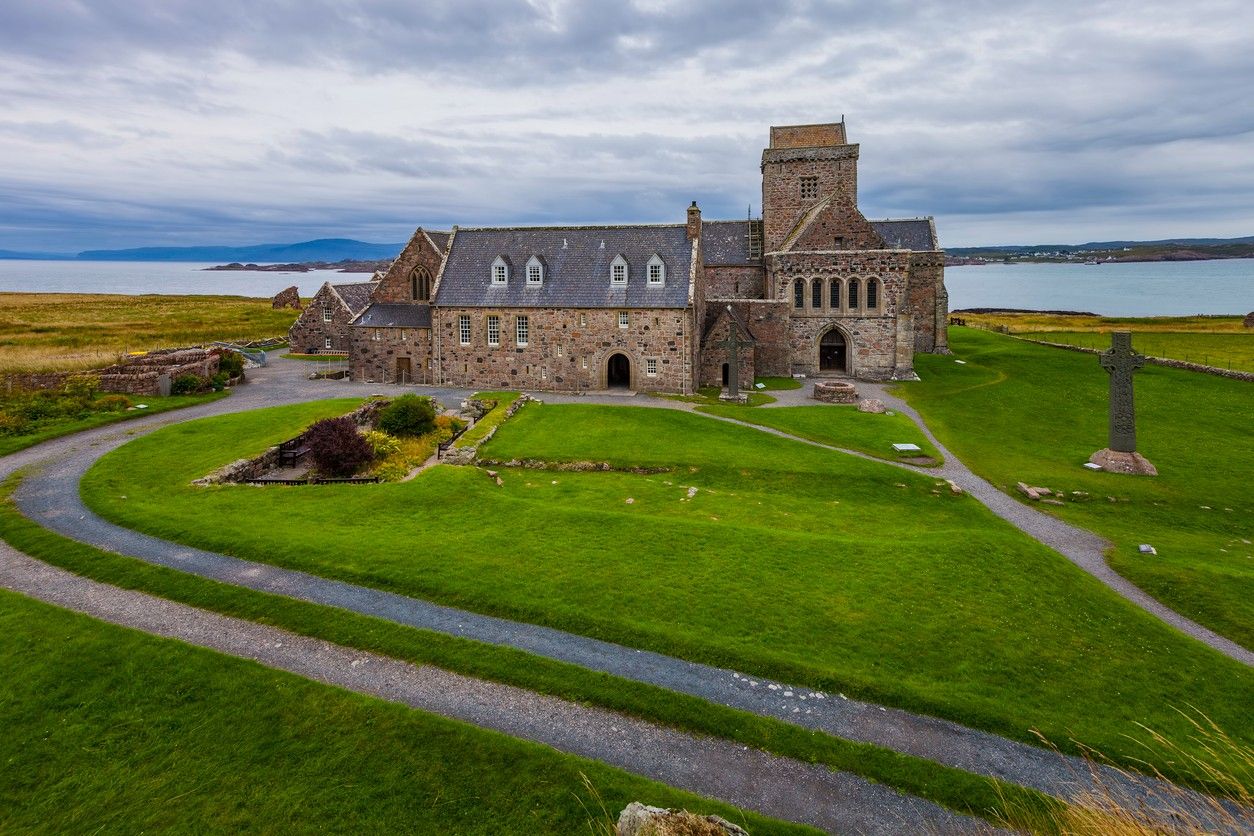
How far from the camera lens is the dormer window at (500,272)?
46656mm

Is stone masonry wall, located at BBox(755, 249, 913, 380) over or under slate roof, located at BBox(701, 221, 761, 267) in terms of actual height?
under

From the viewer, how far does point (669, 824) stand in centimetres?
680

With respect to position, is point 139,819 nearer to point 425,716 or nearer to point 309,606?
point 425,716

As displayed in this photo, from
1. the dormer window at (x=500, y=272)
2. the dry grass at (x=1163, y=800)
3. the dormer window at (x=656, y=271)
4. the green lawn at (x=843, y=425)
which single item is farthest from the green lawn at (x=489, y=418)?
the dry grass at (x=1163, y=800)

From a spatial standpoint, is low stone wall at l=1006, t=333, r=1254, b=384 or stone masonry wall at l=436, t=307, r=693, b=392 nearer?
low stone wall at l=1006, t=333, r=1254, b=384

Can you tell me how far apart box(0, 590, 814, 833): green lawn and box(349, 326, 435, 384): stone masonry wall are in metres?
37.6

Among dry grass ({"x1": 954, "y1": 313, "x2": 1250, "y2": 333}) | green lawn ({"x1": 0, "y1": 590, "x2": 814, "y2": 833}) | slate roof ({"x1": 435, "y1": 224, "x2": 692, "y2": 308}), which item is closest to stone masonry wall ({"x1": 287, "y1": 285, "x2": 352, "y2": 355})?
slate roof ({"x1": 435, "y1": 224, "x2": 692, "y2": 308})

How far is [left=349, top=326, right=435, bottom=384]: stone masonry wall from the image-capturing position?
48.1 meters

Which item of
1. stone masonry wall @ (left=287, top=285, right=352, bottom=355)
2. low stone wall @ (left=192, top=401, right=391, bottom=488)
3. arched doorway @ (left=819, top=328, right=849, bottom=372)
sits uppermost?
stone masonry wall @ (left=287, top=285, right=352, bottom=355)

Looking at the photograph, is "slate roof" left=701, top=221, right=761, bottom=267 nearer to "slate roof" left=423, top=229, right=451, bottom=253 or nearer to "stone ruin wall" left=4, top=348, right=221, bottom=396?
"slate roof" left=423, top=229, right=451, bottom=253

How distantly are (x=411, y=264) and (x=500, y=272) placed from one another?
8977mm

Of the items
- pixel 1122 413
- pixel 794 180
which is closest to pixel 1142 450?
pixel 1122 413

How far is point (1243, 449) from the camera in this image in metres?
29.9

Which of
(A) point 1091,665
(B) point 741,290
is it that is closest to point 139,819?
(A) point 1091,665
